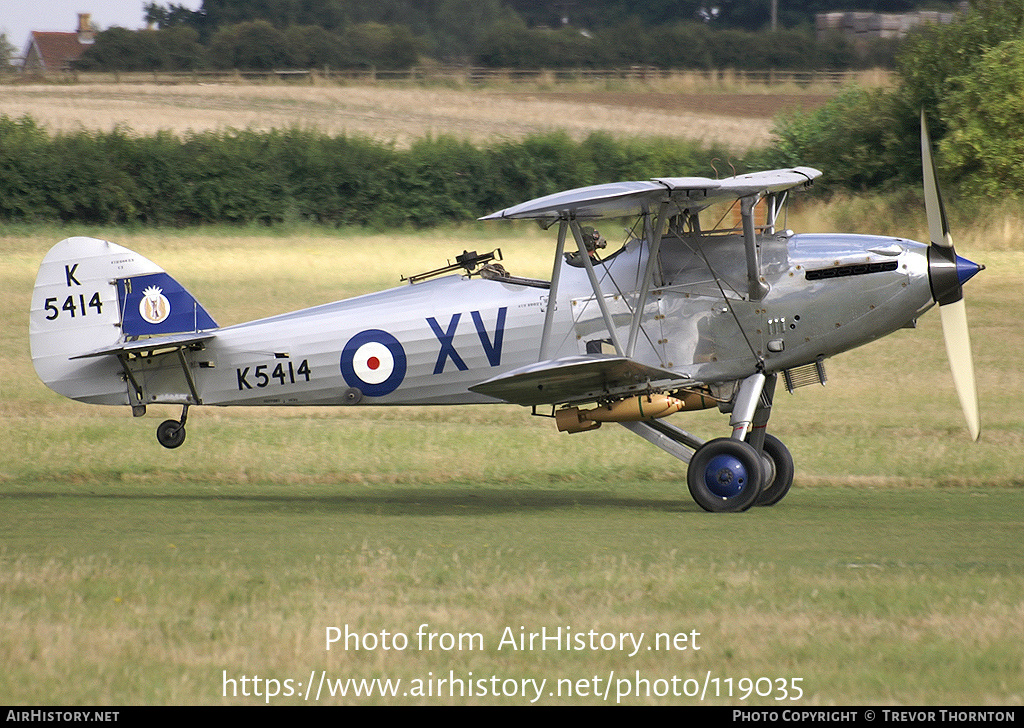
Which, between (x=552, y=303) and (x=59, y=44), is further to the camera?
(x=59, y=44)

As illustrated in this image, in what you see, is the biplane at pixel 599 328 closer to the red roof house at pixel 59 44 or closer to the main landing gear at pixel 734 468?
the main landing gear at pixel 734 468

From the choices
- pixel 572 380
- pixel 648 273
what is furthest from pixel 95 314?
pixel 648 273

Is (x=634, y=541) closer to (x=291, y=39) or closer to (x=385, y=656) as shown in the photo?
(x=385, y=656)

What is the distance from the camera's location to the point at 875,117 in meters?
38.9

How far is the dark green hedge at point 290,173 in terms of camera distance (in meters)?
41.6

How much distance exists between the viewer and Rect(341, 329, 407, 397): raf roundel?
44.9 ft

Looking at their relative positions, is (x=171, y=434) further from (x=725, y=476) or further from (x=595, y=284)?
(x=725, y=476)

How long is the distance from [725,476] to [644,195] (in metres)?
2.72

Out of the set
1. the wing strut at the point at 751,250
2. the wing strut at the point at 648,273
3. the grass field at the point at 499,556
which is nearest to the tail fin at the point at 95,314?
the grass field at the point at 499,556

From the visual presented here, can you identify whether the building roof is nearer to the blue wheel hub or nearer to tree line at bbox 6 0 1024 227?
tree line at bbox 6 0 1024 227

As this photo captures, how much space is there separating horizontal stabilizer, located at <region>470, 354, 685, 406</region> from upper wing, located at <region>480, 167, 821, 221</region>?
1355 mm

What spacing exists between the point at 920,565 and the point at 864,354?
14.8 metres

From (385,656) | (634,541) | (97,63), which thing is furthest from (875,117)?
(97,63)

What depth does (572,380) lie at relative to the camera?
12.5m
